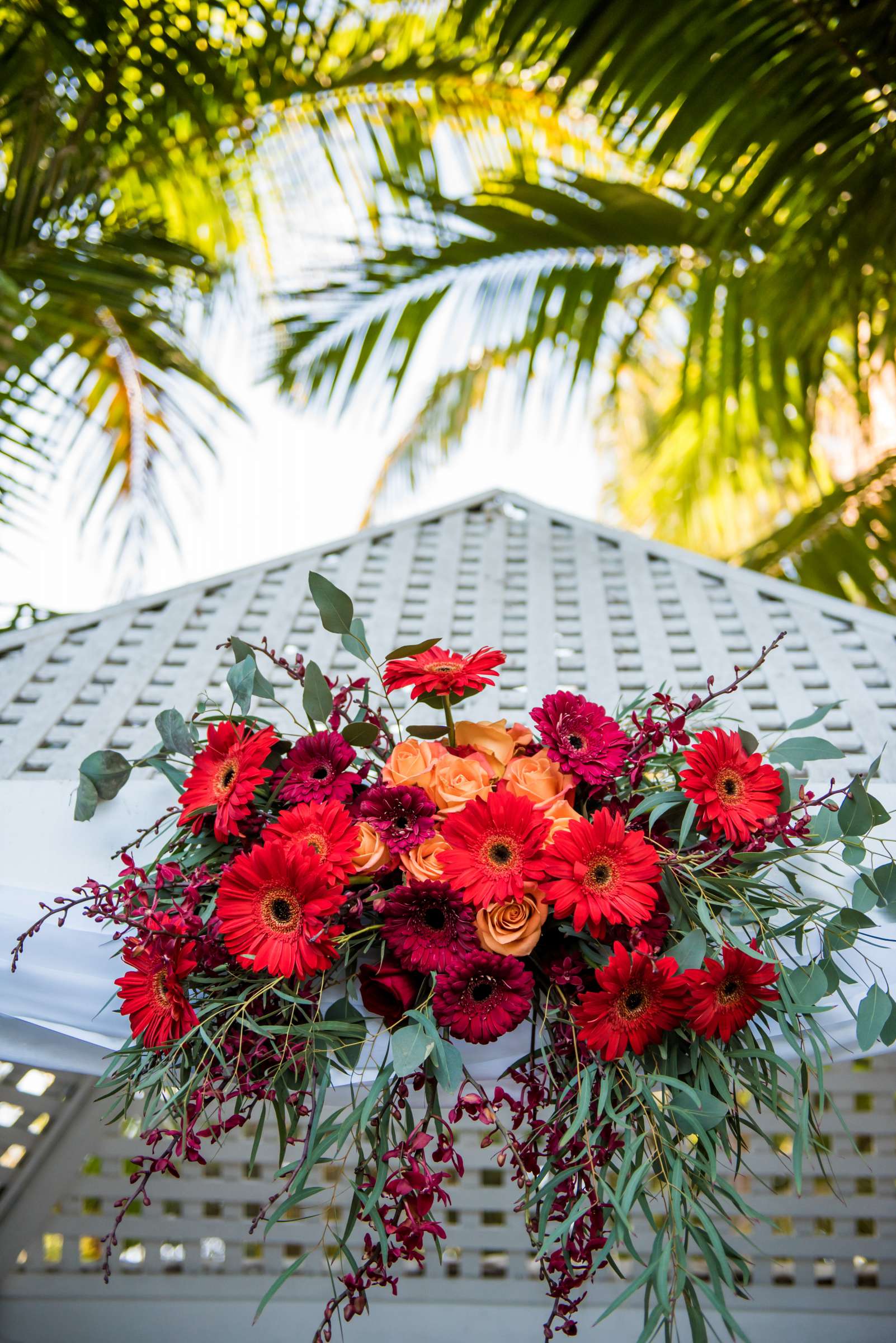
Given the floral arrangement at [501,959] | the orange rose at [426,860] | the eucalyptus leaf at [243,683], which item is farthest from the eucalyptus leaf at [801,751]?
the eucalyptus leaf at [243,683]

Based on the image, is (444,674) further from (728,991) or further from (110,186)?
(110,186)

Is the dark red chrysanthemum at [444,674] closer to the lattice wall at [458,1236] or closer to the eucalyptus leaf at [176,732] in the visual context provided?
the eucalyptus leaf at [176,732]

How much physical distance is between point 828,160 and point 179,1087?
99.6 inches

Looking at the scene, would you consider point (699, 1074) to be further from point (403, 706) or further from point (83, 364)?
point (83, 364)

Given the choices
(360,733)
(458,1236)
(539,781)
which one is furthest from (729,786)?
(458,1236)

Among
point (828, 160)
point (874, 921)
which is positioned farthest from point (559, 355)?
point (874, 921)

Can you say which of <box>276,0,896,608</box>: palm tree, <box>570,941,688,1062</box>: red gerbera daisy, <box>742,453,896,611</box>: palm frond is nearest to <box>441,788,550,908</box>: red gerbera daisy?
<box>570,941,688,1062</box>: red gerbera daisy

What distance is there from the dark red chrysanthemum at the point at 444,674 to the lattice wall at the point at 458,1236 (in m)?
1.49

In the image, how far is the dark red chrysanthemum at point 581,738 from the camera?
1.06 metres

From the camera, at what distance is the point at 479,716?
Result: 153 centimetres

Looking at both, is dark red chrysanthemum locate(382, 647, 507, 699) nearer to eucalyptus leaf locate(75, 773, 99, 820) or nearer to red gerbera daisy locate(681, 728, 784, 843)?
red gerbera daisy locate(681, 728, 784, 843)

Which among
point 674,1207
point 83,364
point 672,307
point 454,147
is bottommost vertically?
point 674,1207

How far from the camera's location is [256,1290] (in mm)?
2133

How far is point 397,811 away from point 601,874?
0.23m
